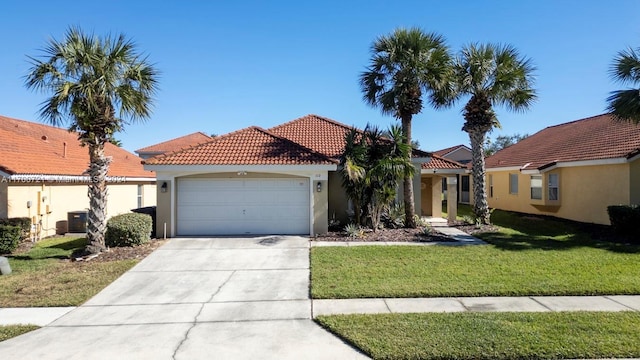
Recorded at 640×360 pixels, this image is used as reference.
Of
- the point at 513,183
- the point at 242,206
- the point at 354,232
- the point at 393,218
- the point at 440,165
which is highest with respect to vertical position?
the point at 440,165

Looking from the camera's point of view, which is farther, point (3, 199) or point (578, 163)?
point (578, 163)

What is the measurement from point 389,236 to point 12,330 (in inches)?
418

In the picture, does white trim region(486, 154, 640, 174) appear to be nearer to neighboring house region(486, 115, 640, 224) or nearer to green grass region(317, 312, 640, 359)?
neighboring house region(486, 115, 640, 224)

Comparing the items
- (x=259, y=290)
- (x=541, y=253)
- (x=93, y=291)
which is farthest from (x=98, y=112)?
(x=541, y=253)

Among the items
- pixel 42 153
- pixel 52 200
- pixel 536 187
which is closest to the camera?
pixel 52 200

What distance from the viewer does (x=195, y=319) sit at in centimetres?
647

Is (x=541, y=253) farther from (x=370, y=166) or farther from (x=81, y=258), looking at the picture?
(x=81, y=258)

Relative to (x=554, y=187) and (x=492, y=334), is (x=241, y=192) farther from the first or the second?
(x=554, y=187)

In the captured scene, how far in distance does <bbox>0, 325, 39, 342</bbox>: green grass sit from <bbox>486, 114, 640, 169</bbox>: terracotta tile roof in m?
18.9

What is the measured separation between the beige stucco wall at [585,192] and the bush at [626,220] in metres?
1.79

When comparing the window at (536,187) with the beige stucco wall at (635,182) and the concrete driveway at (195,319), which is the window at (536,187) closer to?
the beige stucco wall at (635,182)

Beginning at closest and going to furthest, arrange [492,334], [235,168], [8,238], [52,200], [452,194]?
[492,334] → [8,238] → [235,168] → [52,200] → [452,194]

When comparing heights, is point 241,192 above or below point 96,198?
above

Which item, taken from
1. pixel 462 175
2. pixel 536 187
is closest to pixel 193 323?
pixel 536 187
